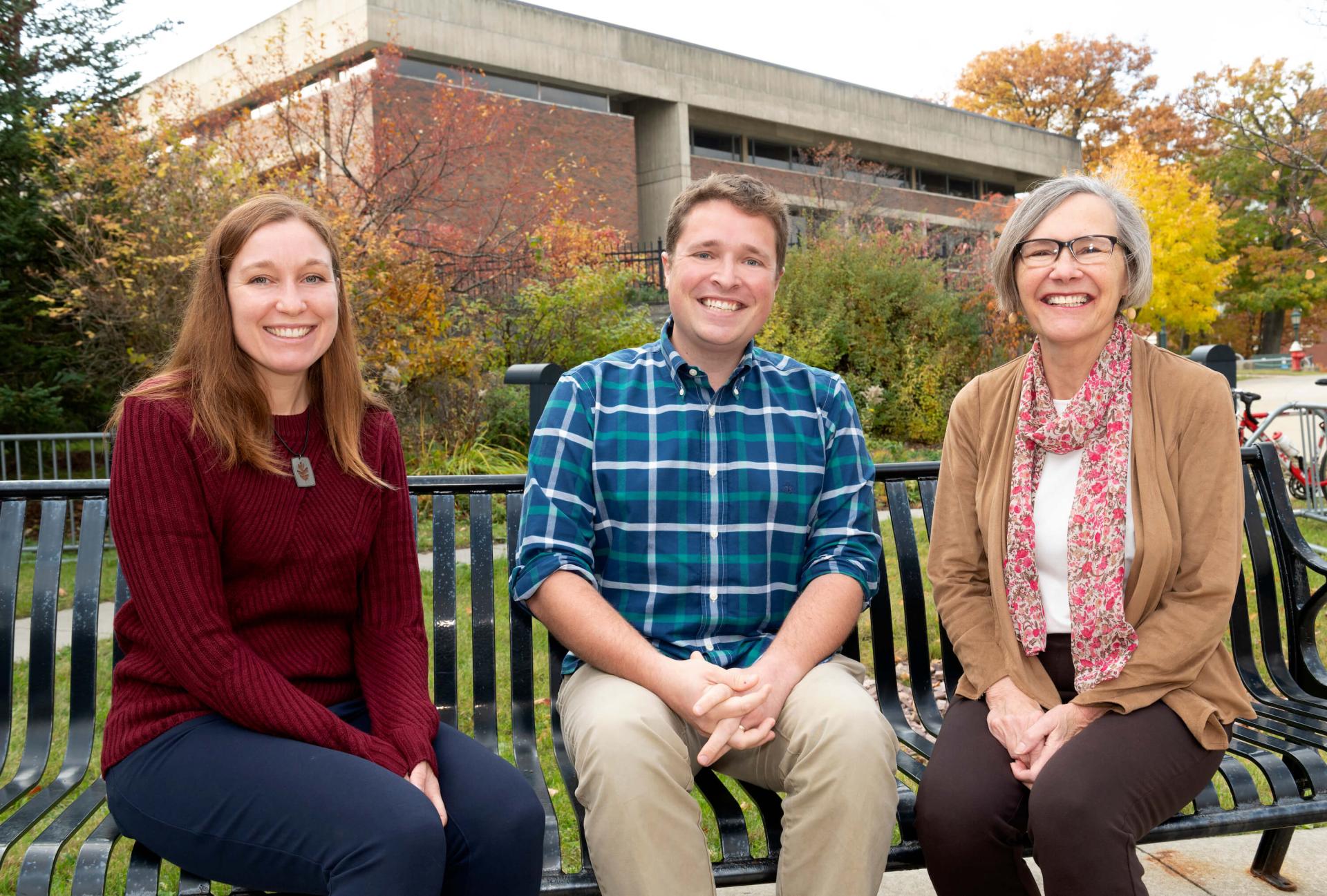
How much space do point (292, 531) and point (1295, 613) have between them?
3.12m

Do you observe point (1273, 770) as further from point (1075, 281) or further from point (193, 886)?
point (193, 886)

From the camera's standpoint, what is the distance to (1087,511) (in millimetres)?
2652

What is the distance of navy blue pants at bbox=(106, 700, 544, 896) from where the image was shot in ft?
6.82

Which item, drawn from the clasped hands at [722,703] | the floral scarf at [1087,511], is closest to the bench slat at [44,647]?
the clasped hands at [722,703]

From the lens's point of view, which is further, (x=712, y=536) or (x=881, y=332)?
(x=881, y=332)

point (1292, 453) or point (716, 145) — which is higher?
point (716, 145)

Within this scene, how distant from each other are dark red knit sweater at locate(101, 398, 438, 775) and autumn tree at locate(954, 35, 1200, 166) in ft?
147

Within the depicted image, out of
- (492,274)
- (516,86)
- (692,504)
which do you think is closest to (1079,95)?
(516,86)

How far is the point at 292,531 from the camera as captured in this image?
2.44 m

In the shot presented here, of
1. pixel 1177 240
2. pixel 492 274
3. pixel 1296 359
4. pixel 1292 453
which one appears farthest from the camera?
pixel 1296 359

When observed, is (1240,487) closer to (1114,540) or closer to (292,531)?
(1114,540)

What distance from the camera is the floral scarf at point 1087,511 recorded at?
8.59ft

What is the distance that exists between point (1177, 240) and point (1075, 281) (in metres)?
30.6

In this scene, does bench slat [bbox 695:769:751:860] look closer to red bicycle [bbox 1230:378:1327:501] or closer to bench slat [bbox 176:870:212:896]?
bench slat [bbox 176:870:212:896]
